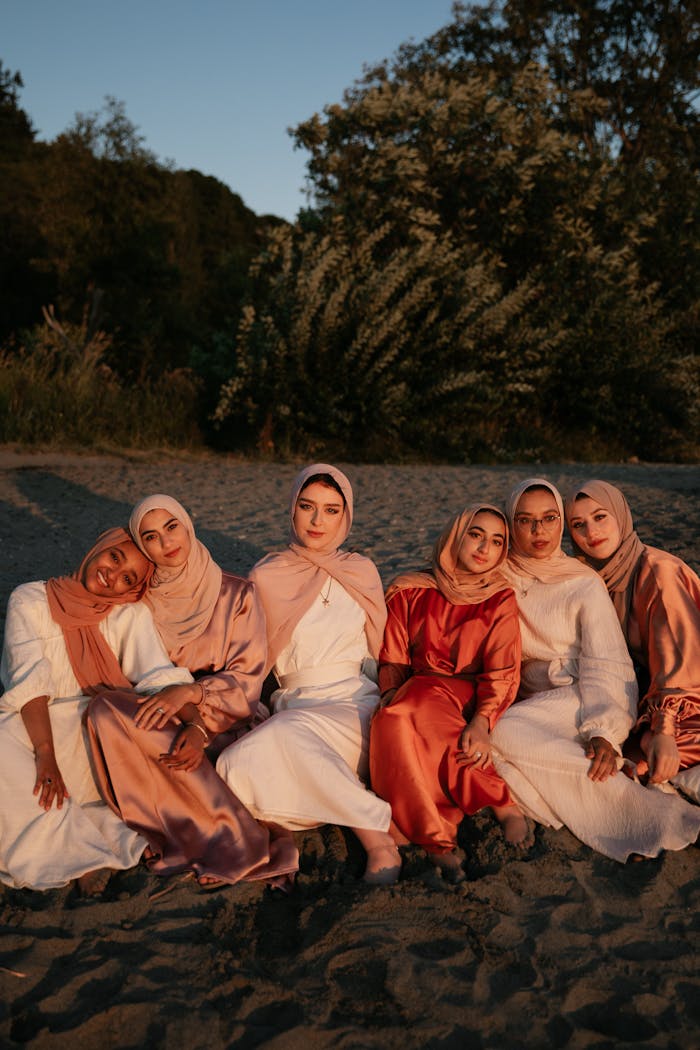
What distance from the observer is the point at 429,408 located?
529 inches

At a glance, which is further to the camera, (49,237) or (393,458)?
(49,237)

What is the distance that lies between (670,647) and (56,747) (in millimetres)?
2472

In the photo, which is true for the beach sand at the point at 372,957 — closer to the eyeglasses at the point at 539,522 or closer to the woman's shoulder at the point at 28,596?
the woman's shoulder at the point at 28,596

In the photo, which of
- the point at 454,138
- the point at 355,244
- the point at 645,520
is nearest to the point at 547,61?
the point at 454,138

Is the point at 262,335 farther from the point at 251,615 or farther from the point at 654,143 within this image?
the point at 654,143

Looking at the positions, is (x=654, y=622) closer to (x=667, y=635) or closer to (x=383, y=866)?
(x=667, y=635)

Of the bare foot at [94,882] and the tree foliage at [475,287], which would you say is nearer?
the bare foot at [94,882]

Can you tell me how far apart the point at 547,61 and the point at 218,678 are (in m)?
20.8

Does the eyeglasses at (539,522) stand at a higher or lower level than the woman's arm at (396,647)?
higher

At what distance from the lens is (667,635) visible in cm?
361

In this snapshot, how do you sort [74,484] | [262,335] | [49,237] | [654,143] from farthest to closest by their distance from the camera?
[654,143] → [49,237] → [262,335] → [74,484]

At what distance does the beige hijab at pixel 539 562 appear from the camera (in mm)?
3803

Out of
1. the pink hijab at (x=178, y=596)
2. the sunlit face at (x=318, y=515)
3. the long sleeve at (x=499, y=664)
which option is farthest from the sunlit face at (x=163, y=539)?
the long sleeve at (x=499, y=664)

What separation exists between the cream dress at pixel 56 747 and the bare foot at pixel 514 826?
4.46 ft
